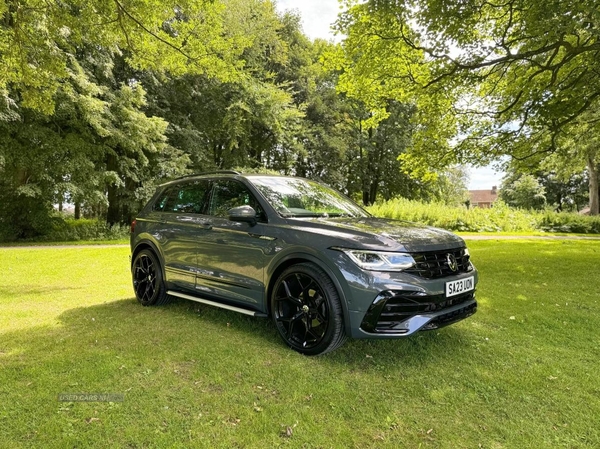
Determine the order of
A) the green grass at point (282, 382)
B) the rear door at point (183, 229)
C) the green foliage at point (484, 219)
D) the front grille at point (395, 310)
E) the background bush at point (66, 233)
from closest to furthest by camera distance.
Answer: the green grass at point (282, 382) → the front grille at point (395, 310) → the rear door at point (183, 229) → the background bush at point (66, 233) → the green foliage at point (484, 219)

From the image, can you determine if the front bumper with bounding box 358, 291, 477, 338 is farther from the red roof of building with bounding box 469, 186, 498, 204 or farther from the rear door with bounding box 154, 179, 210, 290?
the red roof of building with bounding box 469, 186, 498, 204

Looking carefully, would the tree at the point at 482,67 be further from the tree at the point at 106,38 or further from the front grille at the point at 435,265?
the front grille at the point at 435,265

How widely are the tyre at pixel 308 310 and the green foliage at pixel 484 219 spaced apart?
16.5 meters

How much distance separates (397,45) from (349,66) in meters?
1.69

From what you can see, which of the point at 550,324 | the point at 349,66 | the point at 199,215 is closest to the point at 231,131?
the point at 349,66

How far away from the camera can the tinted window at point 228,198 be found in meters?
4.24

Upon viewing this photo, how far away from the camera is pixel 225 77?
32.6 feet

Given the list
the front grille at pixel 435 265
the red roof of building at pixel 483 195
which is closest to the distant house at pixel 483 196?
the red roof of building at pixel 483 195

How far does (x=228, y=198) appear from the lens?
4.46 metres

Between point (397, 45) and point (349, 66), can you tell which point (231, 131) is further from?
point (397, 45)

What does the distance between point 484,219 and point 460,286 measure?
60.9ft

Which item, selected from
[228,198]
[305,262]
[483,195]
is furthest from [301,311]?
[483,195]

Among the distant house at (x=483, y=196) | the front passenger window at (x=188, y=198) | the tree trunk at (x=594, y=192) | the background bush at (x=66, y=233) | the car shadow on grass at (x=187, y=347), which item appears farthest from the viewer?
the distant house at (x=483, y=196)

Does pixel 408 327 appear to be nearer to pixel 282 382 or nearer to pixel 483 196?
pixel 282 382
